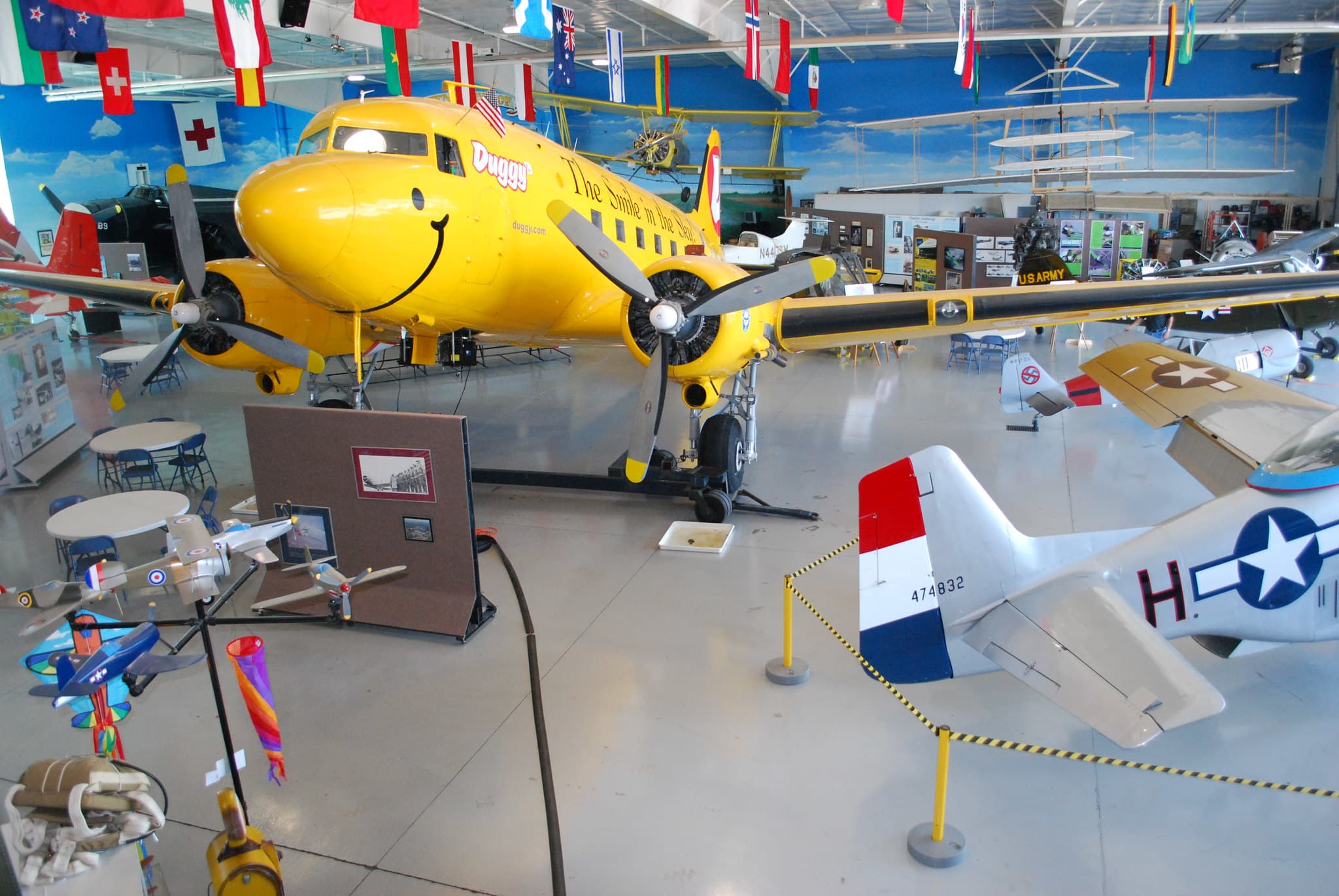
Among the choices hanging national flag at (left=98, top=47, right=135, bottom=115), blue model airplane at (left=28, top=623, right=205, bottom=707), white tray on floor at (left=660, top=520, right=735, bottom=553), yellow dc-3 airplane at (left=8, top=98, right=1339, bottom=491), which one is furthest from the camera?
hanging national flag at (left=98, top=47, right=135, bottom=115)

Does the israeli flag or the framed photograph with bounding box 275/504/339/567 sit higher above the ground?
the israeli flag

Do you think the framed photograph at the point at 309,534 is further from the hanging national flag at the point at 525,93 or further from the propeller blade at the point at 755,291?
the hanging national flag at the point at 525,93

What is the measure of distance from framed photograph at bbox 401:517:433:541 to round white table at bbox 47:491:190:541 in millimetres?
1703

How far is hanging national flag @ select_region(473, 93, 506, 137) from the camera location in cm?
830

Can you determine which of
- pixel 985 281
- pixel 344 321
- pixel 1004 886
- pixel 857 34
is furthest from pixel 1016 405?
pixel 857 34

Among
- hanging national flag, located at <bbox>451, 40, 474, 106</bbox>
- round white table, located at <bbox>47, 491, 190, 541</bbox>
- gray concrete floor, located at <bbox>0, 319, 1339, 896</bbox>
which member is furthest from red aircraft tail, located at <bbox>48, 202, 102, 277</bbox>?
round white table, located at <bbox>47, 491, 190, 541</bbox>

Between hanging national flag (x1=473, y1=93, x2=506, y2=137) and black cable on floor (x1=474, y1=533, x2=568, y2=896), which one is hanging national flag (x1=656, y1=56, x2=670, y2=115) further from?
black cable on floor (x1=474, y1=533, x2=568, y2=896)

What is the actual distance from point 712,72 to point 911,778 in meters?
30.7

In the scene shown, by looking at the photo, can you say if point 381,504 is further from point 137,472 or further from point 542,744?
point 137,472

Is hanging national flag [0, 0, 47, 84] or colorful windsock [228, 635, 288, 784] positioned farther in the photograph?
hanging national flag [0, 0, 47, 84]

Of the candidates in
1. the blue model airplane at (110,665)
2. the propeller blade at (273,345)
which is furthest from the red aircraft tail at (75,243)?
the blue model airplane at (110,665)

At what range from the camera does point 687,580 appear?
759 centimetres

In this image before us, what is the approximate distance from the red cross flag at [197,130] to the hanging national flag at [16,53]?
1309cm

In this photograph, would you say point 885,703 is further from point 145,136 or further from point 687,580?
point 145,136
